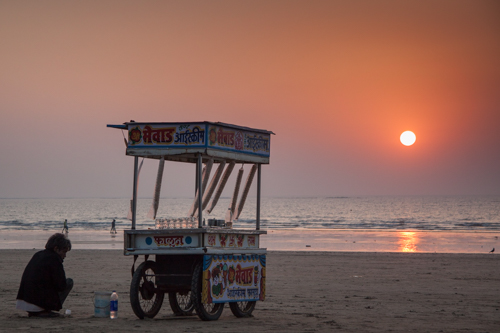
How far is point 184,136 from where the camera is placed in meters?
9.05

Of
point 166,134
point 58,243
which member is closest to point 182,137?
point 166,134

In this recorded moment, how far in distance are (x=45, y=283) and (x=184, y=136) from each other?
9.49ft

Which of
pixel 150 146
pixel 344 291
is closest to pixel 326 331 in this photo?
pixel 150 146

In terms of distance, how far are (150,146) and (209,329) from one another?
2787 millimetres

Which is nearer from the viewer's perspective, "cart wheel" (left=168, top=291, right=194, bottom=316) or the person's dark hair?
the person's dark hair

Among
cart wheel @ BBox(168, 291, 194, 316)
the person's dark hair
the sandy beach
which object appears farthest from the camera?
cart wheel @ BBox(168, 291, 194, 316)

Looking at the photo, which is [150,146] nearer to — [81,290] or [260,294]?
[260,294]

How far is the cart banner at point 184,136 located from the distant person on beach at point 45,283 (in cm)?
189

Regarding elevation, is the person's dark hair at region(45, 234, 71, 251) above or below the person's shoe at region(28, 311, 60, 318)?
above

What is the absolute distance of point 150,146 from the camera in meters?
9.21

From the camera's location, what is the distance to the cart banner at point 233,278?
888cm

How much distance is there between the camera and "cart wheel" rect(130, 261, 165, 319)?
889 centimetres

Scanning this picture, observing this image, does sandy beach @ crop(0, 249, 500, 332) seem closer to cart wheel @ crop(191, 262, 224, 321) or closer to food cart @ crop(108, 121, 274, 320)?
cart wheel @ crop(191, 262, 224, 321)

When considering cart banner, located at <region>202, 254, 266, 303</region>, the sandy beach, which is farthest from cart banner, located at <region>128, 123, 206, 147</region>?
the sandy beach
